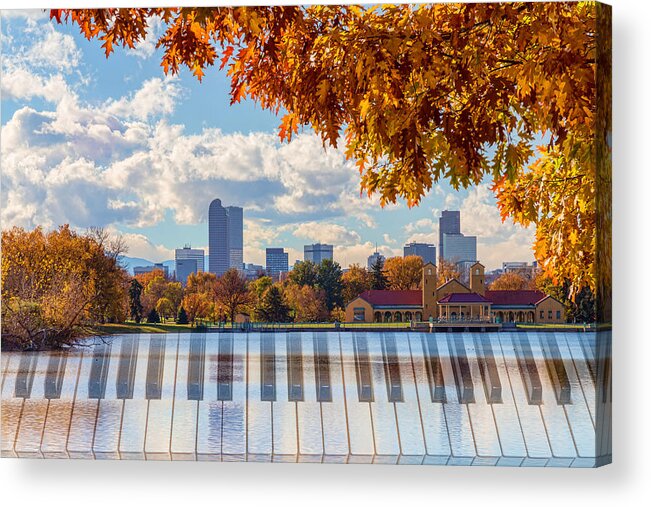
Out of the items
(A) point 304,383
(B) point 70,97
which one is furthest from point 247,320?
(B) point 70,97

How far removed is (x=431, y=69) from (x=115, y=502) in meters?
3.72

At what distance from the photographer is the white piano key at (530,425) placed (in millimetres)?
7254

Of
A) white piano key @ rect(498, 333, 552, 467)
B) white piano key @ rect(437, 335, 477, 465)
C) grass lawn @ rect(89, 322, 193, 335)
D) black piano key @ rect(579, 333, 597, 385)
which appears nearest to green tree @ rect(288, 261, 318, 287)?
grass lawn @ rect(89, 322, 193, 335)

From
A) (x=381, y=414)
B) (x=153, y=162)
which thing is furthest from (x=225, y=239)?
(x=381, y=414)

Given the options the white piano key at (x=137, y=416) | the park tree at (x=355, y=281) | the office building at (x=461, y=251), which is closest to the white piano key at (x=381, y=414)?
the park tree at (x=355, y=281)

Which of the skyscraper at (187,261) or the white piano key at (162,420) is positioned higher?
the skyscraper at (187,261)

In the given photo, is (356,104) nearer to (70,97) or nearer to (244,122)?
(244,122)

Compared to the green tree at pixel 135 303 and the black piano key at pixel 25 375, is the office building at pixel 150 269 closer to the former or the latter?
the green tree at pixel 135 303

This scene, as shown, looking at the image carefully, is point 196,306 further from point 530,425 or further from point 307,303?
point 530,425

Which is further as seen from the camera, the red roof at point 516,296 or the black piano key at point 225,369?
the black piano key at point 225,369

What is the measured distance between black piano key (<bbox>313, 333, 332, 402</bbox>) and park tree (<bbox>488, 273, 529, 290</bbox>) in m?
1.22

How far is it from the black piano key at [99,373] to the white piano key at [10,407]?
54 centimetres

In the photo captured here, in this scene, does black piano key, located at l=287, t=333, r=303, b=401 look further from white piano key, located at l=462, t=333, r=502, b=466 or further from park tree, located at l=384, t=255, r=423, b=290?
white piano key, located at l=462, t=333, r=502, b=466

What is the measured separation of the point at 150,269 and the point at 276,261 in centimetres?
89
